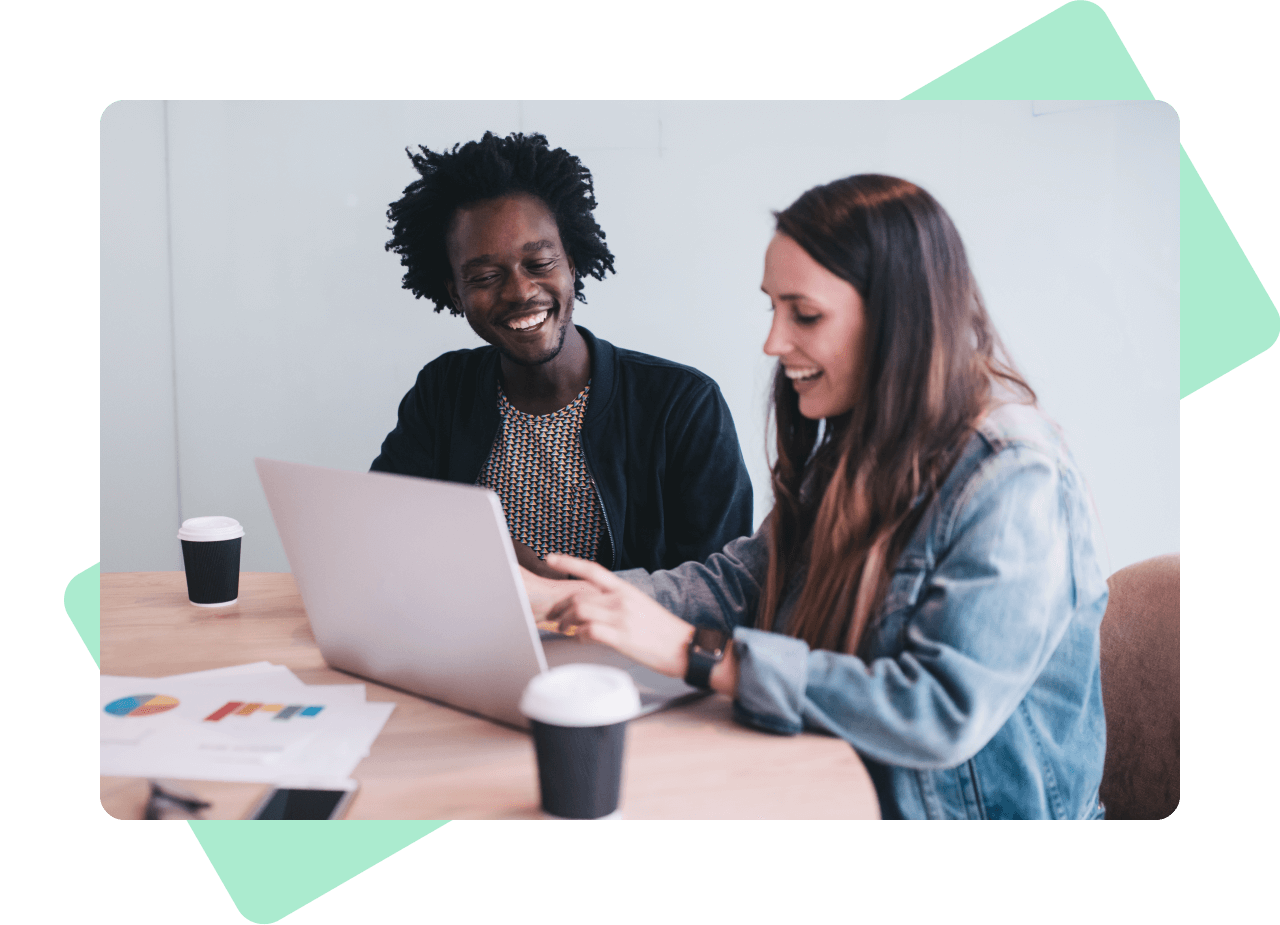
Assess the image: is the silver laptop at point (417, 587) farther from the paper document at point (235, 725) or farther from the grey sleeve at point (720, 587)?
the grey sleeve at point (720, 587)

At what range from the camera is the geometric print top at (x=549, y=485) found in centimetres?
190

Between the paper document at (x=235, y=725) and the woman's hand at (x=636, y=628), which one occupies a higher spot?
the woman's hand at (x=636, y=628)

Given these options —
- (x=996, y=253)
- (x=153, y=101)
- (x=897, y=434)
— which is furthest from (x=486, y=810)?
(x=153, y=101)

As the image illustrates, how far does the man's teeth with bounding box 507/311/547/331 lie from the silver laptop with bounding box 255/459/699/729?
22.3 inches

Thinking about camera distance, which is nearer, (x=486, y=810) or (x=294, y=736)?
(x=486, y=810)

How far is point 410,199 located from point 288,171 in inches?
8.7

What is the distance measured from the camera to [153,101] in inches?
71.7

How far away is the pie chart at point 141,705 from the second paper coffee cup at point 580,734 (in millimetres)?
609

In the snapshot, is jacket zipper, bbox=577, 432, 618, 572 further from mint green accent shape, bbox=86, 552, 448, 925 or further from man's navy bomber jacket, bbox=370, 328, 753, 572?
mint green accent shape, bbox=86, 552, 448, 925

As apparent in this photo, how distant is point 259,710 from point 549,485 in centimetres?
67

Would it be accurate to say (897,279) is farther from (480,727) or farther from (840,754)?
(480,727)
